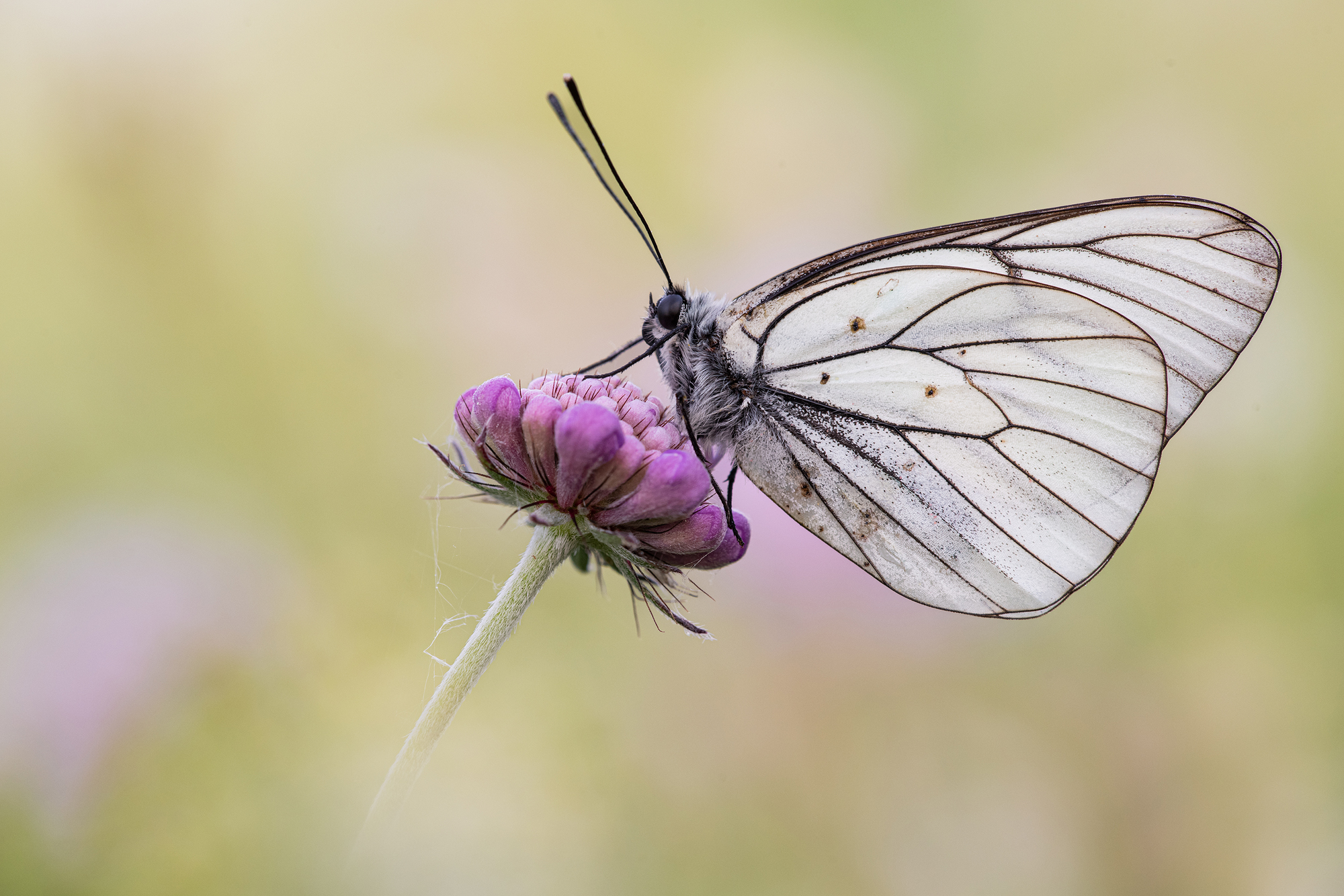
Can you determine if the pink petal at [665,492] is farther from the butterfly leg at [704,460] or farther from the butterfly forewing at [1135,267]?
the butterfly forewing at [1135,267]

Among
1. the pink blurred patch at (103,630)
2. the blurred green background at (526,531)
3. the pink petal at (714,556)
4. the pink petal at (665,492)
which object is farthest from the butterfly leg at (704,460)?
the pink blurred patch at (103,630)

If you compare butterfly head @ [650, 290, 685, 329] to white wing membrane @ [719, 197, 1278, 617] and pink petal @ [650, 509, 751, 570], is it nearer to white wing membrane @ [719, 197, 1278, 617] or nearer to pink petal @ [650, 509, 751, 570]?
A: white wing membrane @ [719, 197, 1278, 617]

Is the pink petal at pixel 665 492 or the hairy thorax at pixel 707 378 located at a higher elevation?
the hairy thorax at pixel 707 378

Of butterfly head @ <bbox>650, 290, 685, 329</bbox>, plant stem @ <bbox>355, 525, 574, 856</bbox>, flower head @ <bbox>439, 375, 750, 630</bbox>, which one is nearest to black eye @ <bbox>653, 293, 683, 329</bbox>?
butterfly head @ <bbox>650, 290, 685, 329</bbox>

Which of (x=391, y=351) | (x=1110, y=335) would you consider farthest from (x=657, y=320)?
(x=391, y=351)

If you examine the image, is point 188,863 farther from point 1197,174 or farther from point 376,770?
point 1197,174

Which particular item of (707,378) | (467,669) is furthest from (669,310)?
(467,669)
